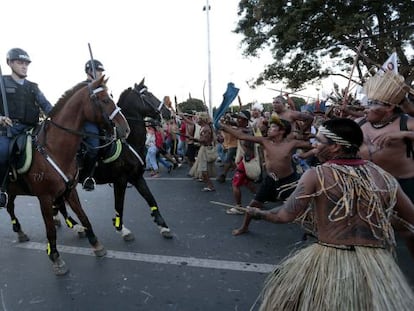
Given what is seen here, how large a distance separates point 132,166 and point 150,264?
1.47 metres

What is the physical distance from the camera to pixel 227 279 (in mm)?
3447

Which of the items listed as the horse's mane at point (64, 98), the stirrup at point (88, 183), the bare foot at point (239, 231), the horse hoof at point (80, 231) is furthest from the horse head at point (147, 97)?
the bare foot at point (239, 231)

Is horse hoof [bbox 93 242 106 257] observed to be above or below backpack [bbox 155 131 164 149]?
below

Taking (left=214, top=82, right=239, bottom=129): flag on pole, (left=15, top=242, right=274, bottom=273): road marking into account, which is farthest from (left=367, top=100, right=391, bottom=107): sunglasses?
(left=15, top=242, right=274, bottom=273): road marking

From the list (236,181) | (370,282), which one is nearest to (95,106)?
(236,181)

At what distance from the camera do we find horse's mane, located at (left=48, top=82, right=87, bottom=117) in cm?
393

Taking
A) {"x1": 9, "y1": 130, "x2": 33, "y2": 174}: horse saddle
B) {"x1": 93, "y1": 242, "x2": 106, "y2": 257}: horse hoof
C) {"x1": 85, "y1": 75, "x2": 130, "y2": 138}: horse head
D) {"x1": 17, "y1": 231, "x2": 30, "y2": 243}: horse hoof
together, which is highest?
{"x1": 85, "y1": 75, "x2": 130, "y2": 138}: horse head

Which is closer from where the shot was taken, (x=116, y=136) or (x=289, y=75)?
(x=116, y=136)

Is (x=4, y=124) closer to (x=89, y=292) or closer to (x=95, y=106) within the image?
(x=95, y=106)

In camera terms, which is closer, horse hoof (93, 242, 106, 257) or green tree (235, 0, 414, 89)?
horse hoof (93, 242, 106, 257)

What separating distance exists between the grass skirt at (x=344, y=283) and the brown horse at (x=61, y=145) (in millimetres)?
2708

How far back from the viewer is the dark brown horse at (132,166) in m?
4.66

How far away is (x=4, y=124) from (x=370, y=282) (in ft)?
12.0

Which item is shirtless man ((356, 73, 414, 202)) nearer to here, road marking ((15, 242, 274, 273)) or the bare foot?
road marking ((15, 242, 274, 273))
